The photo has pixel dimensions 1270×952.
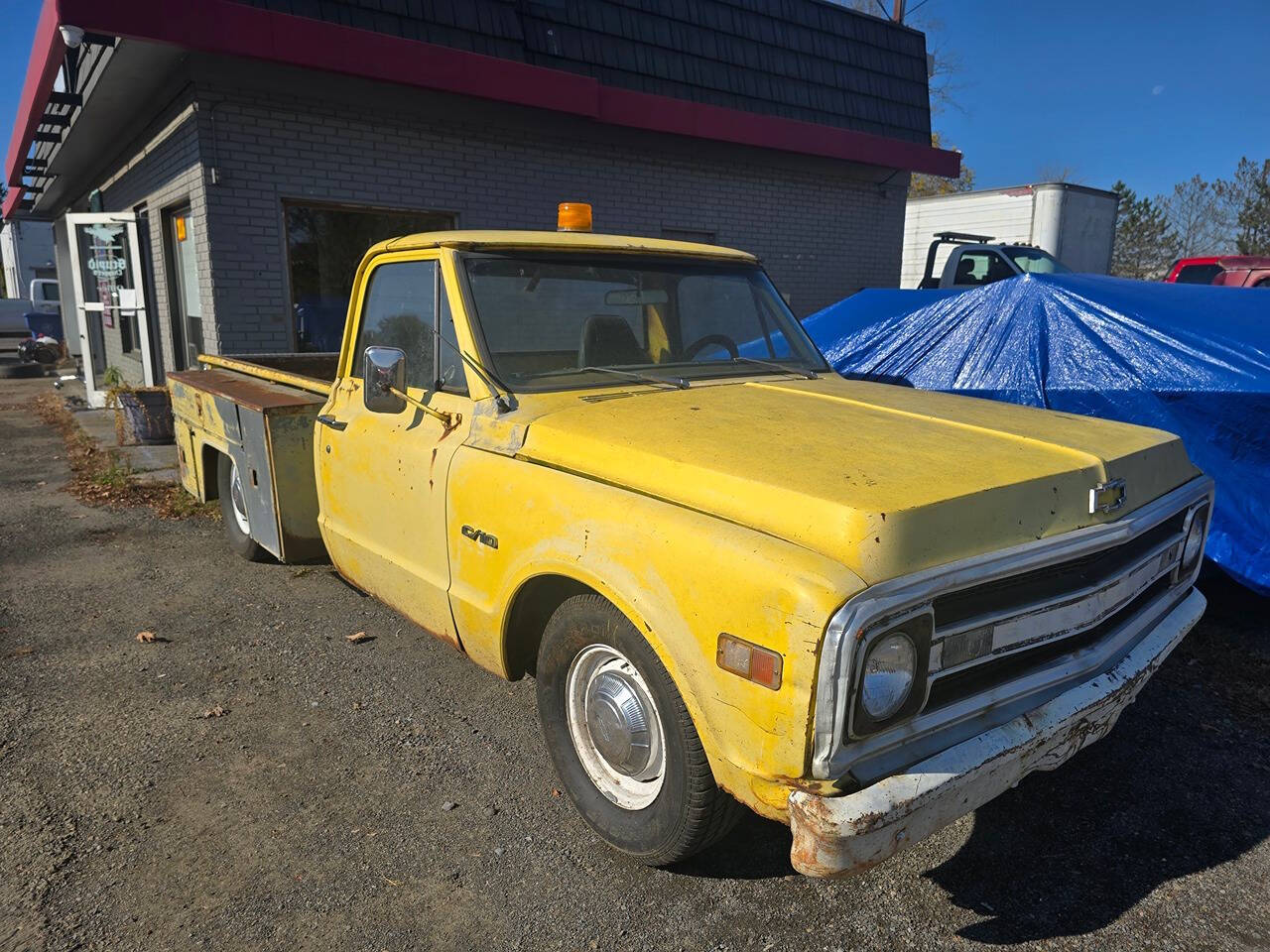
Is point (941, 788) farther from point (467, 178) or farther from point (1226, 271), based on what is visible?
point (1226, 271)

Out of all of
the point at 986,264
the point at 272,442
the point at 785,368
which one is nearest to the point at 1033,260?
the point at 986,264

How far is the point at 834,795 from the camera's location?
190 cm

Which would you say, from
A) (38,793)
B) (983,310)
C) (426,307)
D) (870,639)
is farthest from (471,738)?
(983,310)

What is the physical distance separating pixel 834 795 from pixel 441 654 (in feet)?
8.48

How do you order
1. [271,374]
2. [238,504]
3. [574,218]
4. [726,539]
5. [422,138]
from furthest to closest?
[422,138] < [238,504] < [271,374] < [574,218] < [726,539]

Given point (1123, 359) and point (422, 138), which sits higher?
point (422, 138)

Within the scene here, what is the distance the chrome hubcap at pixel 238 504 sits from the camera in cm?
509

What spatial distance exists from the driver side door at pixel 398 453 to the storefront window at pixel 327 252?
4631 millimetres

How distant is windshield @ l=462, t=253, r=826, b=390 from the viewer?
126 inches

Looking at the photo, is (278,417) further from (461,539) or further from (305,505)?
(461,539)

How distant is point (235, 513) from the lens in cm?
534

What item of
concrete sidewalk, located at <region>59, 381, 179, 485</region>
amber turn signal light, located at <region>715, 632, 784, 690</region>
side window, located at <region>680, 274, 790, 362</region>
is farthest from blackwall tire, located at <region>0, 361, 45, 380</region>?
amber turn signal light, located at <region>715, 632, 784, 690</region>

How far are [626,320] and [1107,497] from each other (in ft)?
6.26

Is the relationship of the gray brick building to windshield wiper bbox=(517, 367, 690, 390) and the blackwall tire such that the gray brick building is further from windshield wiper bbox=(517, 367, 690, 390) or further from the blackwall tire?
the blackwall tire
